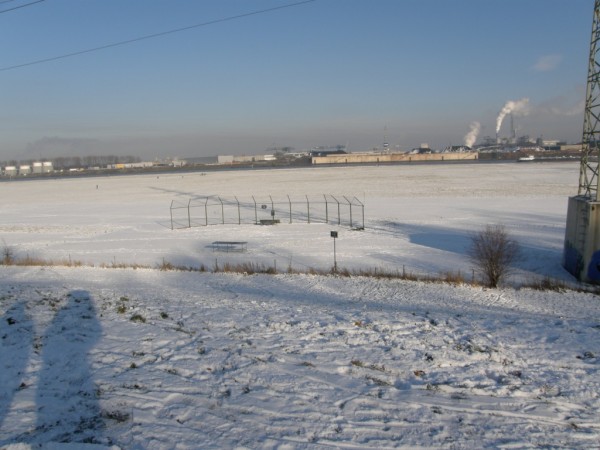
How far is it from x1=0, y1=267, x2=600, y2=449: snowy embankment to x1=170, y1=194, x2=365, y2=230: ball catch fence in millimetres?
22687

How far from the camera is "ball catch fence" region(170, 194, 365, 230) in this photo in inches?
1490

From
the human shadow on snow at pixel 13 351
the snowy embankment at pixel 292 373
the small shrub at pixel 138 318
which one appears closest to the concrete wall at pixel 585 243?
the snowy embankment at pixel 292 373

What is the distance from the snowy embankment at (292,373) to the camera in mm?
6141

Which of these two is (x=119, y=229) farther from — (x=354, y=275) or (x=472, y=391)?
(x=472, y=391)

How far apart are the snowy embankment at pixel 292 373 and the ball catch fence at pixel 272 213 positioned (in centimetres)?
2269

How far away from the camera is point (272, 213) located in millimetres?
38188

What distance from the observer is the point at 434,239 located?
28.6 meters

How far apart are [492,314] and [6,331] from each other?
1129cm

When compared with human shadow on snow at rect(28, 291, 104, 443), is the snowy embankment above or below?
below

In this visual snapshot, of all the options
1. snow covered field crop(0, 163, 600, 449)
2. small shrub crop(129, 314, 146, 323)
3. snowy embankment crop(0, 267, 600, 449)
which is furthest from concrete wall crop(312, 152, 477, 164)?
small shrub crop(129, 314, 146, 323)

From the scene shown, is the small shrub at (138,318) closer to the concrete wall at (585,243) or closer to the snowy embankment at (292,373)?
the snowy embankment at (292,373)

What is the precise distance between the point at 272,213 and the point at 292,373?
100 feet

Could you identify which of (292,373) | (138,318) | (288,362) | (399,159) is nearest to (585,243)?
(288,362)

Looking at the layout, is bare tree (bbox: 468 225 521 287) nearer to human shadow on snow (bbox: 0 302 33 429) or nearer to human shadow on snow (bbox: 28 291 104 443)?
human shadow on snow (bbox: 28 291 104 443)
